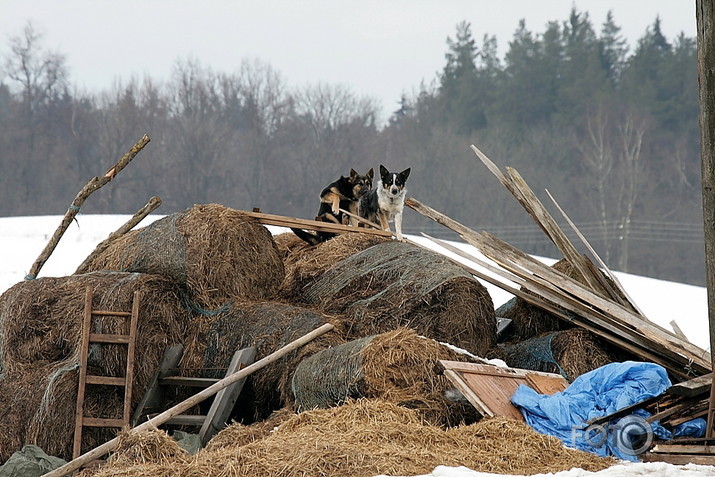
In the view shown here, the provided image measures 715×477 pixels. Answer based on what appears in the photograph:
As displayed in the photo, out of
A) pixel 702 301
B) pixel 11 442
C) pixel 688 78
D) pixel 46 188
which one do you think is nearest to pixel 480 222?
pixel 688 78

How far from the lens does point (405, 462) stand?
6020 millimetres

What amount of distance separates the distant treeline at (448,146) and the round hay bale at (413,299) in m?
34.0

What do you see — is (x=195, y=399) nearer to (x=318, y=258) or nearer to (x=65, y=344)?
(x=65, y=344)

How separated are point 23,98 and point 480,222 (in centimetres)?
2469

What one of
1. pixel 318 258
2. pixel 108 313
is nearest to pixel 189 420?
pixel 108 313

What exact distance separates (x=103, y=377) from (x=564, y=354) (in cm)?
448

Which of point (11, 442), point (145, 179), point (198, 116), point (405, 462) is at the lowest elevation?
point (11, 442)

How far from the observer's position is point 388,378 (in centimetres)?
820

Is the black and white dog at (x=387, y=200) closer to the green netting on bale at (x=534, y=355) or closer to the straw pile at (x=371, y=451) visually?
the green netting on bale at (x=534, y=355)

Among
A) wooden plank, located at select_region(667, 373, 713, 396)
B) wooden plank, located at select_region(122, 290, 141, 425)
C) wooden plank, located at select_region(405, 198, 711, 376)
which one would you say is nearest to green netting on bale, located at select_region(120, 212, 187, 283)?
wooden plank, located at select_region(122, 290, 141, 425)

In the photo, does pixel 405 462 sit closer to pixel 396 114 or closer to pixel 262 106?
pixel 262 106

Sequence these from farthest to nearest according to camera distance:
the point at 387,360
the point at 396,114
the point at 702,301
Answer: the point at 396,114 → the point at 702,301 → the point at 387,360

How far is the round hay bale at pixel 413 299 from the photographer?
977cm

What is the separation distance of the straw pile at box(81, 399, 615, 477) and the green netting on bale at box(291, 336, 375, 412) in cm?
56
